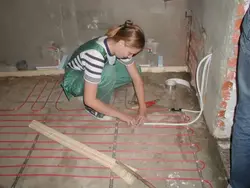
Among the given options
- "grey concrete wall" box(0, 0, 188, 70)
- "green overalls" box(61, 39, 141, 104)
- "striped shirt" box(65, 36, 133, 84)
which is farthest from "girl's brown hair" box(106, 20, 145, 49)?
"grey concrete wall" box(0, 0, 188, 70)

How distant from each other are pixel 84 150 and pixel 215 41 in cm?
111

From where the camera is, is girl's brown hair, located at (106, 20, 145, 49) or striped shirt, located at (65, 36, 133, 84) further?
striped shirt, located at (65, 36, 133, 84)

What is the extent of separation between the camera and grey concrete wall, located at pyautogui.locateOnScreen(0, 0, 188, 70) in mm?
2346

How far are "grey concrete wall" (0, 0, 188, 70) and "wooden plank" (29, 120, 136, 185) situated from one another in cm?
98

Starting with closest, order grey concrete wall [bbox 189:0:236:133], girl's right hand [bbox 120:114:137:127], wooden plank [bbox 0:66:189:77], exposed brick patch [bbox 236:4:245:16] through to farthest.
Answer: exposed brick patch [bbox 236:4:245:16]
grey concrete wall [bbox 189:0:236:133]
girl's right hand [bbox 120:114:137:127]
wooden plank [bbox 0:66:189:77]

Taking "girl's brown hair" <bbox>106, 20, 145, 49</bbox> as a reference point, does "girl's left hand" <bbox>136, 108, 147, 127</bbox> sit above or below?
below

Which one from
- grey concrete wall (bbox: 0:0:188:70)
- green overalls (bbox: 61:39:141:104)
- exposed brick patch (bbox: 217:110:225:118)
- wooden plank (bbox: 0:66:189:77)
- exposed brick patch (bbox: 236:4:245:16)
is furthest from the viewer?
wooden plank (bbox: 0:66:189:77)

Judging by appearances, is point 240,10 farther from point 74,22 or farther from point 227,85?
point 74,22

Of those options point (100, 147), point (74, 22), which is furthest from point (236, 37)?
point (74, 22)

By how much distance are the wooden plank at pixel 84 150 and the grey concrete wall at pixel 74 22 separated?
0.98 metres

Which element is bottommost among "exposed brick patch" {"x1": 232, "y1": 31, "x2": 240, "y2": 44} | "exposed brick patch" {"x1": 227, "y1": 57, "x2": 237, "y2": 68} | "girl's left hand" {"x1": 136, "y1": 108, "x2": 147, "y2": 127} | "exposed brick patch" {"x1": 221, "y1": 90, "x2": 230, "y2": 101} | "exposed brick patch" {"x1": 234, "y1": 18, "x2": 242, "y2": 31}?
"girl's left hand" {"x1": 136, "y1": 108, "x2": 147, "y2": 127}

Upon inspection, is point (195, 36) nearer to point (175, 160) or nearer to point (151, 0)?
point (151, 0)

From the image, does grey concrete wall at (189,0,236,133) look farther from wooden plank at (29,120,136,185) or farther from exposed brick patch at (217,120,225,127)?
wooden plank at (29,120,136,185)

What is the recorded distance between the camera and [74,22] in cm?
245
